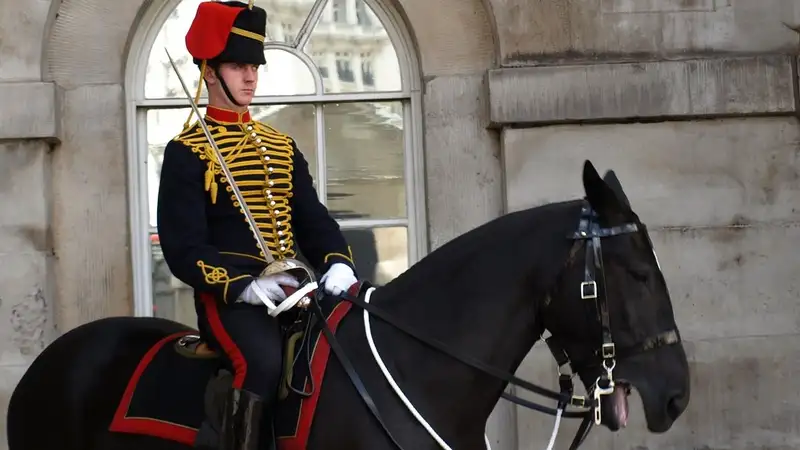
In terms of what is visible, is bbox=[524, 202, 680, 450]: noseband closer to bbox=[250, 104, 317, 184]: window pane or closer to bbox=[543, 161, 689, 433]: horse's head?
bbox=[543, 161, 689, 433]: horse's head

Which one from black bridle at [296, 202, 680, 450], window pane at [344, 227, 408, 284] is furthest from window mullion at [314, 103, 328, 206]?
black bridle at [296, 202, 680, 450]

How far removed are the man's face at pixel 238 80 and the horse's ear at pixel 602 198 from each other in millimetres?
1265

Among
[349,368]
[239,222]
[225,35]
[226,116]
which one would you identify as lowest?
[349,368]

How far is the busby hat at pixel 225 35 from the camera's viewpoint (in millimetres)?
3352

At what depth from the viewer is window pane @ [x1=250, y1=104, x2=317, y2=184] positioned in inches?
234

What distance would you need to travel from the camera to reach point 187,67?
5.93 metres

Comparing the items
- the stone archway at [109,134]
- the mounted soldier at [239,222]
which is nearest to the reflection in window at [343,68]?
the stone archway at [109,134]

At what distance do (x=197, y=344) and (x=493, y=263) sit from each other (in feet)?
3.80

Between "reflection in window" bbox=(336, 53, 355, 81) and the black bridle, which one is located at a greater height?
"reflection in window" bbox=(336, 53, 355, 81)

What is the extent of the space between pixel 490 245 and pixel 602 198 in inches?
14.5

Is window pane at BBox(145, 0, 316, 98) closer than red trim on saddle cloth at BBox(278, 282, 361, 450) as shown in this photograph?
No

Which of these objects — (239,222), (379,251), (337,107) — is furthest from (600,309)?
(337,107)

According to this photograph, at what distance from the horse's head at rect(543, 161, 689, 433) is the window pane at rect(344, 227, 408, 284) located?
310 cm

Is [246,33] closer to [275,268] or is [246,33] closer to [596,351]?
[275,268]
